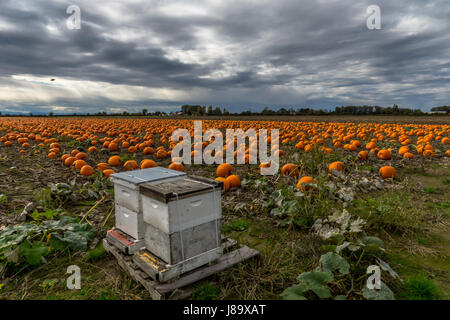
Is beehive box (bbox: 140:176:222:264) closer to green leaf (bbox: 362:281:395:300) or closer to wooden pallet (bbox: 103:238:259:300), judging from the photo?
wooden pallet (bbox: 103:238:259:300)

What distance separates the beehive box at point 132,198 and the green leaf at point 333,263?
1.90m

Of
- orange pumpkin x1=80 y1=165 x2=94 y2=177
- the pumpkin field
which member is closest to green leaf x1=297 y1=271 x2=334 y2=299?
the pumpkin field

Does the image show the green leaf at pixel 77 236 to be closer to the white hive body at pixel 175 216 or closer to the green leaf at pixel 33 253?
the green leaf at pixel 33 253

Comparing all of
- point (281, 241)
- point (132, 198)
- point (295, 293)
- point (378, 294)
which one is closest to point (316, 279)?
point (295, 293)

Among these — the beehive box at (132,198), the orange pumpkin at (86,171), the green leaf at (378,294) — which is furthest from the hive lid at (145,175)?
the orange pumpkin at (86,171)

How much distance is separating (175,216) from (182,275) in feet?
2.28

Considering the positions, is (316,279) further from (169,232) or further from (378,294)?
(169,232)

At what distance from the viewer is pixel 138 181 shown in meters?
2.94

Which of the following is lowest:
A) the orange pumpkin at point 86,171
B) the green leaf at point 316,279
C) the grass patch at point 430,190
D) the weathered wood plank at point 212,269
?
the weathered wood plank at point 212,269

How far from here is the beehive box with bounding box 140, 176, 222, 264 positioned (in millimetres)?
2541

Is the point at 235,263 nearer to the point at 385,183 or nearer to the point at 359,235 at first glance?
the point at 359,235

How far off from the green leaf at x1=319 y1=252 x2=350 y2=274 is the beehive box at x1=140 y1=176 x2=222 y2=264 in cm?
113

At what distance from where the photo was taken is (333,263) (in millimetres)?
2721

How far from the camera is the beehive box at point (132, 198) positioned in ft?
9.79
